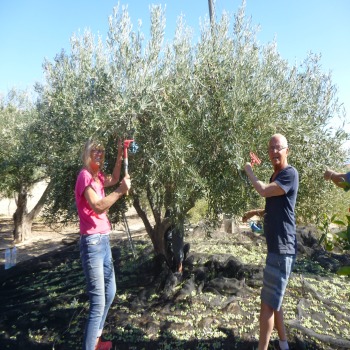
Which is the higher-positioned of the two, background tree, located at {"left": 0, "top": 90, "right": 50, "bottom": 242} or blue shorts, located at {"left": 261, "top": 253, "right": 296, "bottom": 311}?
background tree, located at {"left": 0, "top": 90, "right": 50, "bottom": 242}

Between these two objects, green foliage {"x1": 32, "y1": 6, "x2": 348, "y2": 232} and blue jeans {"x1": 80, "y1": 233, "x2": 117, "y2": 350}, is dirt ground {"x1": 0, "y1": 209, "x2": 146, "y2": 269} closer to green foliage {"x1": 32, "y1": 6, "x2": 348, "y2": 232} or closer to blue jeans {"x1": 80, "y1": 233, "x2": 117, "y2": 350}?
green foliage {"x1": 32, "y1": 6, "x2": 348, "y2": 232}

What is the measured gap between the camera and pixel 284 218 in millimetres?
3365

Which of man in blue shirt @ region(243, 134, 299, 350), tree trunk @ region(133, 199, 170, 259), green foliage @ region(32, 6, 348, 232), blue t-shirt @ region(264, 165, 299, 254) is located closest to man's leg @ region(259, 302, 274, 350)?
man in blue shirt @ region(243, 134, 299, 350)

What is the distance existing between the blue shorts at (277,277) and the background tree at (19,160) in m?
6.84

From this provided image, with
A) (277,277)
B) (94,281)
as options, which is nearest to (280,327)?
(277,277)

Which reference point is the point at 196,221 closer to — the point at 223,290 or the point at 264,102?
the point at 223,290

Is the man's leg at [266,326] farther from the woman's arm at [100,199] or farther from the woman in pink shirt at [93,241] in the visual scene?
the woman's arm at [100,199]

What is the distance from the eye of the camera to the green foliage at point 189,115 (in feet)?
13.9

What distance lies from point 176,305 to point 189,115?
102 inches

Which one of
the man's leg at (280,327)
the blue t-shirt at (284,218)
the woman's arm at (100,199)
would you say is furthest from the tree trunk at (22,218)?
the blue t-shirt at (284,218)

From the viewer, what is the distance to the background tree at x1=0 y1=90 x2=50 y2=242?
9.86 metres

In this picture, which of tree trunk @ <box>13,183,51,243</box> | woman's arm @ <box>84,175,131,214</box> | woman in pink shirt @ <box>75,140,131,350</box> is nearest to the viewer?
woman's arm @ <box>84,175,131,214</box>

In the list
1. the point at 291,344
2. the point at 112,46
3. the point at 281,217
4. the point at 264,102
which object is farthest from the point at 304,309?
the point at 112,46

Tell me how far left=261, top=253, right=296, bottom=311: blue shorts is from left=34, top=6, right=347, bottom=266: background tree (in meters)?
1.27
